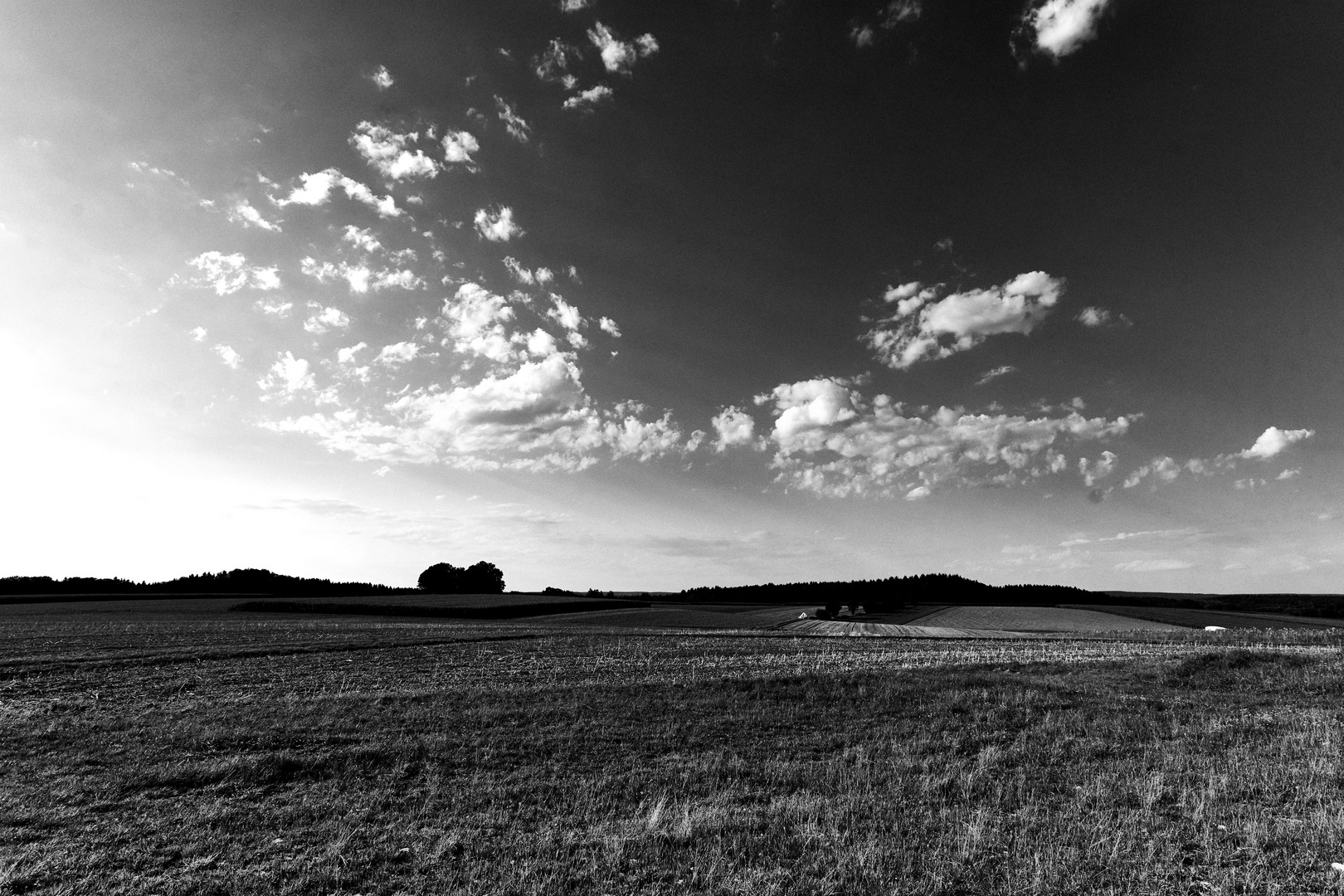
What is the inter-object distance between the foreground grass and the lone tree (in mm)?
148241

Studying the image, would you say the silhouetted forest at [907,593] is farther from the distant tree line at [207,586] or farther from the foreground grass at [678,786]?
the foreground grass at [678,786]

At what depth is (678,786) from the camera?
13.2m

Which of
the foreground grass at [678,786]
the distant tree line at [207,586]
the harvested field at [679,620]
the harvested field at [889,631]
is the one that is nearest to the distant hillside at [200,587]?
the distant tree line at [207,586]

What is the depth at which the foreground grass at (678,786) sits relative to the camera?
8930 mm

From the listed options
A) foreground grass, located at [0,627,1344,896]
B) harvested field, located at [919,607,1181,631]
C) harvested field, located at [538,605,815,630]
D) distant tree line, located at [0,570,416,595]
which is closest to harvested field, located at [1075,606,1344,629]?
harvested field, located at [919,607,1181,631]

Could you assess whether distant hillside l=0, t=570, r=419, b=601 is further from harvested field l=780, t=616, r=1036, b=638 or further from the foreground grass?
the foreground grass

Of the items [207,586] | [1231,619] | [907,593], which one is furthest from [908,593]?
[207,586]

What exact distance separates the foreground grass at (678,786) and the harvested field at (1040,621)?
6165cm

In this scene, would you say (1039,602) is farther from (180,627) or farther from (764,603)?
(180,627)

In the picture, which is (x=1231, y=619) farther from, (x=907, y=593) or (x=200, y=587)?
(x=200, y=587)

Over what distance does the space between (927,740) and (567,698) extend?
10629mm

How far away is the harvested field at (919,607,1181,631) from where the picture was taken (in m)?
83.2

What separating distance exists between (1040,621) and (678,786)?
96.8 metres

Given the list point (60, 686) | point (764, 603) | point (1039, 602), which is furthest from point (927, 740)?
point (1039, 602)
